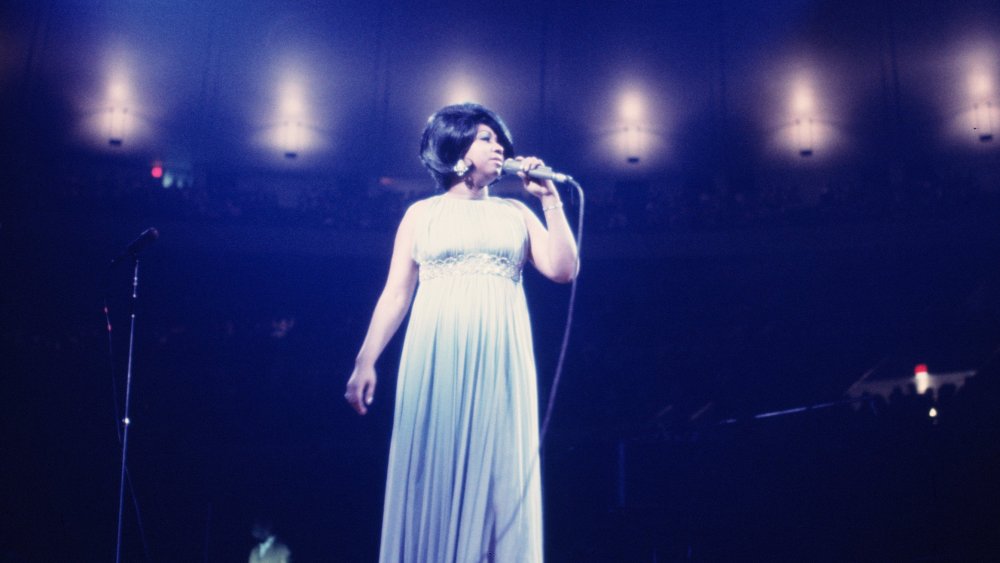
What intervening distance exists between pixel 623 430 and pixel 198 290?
6.51 meters

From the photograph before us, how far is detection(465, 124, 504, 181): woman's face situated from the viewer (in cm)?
191

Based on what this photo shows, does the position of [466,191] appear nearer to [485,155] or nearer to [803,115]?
[485,155]

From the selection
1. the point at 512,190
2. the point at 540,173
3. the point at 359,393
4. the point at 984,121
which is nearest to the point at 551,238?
the point at 540,173

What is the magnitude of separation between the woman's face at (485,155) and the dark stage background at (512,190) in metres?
2.64

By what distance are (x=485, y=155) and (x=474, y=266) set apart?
0.93 feet

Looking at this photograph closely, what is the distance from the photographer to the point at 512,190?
11391 millimetres

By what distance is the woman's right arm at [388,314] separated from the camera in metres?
1.85

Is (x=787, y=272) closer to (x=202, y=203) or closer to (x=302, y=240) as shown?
(x=302, y=240)

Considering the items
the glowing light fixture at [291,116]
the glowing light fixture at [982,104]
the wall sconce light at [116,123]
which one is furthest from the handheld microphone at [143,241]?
the glowing light fixture at [982,104]

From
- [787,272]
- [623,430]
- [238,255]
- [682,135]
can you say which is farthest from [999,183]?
[238,255]

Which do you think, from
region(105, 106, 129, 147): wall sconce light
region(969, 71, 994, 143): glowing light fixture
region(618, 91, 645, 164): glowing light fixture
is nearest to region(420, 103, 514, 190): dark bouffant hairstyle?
region(618, 91, 645, 164): glowing light fixture

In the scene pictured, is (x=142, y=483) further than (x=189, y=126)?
No

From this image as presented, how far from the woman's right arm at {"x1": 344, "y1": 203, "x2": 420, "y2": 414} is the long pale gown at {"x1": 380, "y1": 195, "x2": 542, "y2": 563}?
0.07m

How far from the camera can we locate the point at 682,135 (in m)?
11.1
